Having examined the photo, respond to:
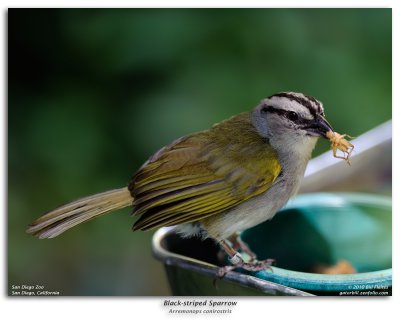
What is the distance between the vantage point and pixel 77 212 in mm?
3229

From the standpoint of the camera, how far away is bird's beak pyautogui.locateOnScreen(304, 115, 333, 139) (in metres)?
3.10

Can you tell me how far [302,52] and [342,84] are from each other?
0.28 m

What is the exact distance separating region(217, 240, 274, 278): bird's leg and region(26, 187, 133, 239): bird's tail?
1.46 feet

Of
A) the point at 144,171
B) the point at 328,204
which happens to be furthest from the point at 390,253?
the point at 144,171

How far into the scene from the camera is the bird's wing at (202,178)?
308 cm

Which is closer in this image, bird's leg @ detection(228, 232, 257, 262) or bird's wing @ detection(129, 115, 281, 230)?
bird's wing @ detection(129, 115, 281, 230)

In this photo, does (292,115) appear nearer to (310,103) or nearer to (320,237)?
(310,103)

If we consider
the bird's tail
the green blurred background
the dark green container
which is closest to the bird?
the bird's tail

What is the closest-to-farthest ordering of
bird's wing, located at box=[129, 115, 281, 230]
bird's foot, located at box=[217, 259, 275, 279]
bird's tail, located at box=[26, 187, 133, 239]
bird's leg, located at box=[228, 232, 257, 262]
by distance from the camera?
bird's foot, located at box=[217, 259, 275, 279] → bird's wing, located at box=[129, 115, 281, 230] → bird's tail, located at box=[26, 187, 133, 239] → bird's leg, located at box=[228, 232, 257, 262]

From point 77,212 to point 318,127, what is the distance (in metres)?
1.05

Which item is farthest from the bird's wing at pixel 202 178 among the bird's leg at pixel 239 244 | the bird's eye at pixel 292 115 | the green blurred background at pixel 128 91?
the green blurred background at pixel 128 91

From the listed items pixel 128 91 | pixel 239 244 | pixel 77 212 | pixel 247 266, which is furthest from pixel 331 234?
pixel 128 91

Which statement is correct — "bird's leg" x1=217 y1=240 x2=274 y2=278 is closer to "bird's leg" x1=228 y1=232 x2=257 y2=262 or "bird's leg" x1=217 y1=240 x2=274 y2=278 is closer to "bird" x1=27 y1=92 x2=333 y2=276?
"bird" x1=27 y1=92 x2=333 y2=276

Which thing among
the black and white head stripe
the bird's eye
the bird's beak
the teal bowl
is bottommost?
the teal bowl
